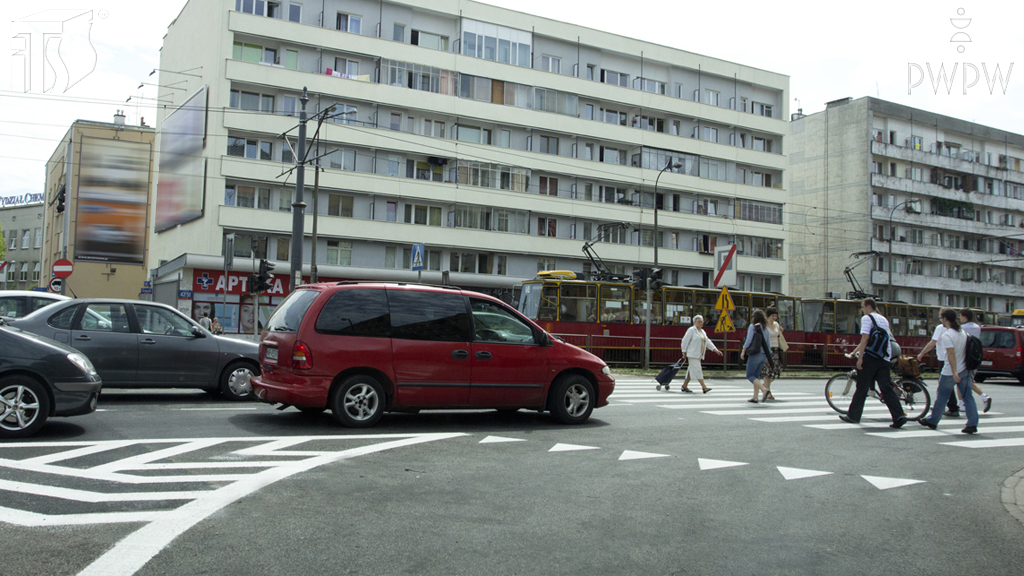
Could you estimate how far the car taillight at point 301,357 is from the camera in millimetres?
8898

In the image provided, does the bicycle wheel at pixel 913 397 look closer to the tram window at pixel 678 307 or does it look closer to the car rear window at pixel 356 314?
the car rear window at pixel 356 314

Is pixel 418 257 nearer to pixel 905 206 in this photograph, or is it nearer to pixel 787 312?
pixel 787 312

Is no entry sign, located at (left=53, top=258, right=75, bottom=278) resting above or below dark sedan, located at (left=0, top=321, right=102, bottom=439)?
above

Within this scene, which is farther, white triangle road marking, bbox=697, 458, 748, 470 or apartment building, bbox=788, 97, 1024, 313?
apartment building, bbox=788, 97, 1024, 313

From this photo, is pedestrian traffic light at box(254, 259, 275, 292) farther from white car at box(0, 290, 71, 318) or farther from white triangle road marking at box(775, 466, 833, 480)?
white triangle road marking at box(775, 466, 833, 480)

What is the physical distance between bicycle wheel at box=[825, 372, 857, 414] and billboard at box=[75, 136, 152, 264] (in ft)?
181

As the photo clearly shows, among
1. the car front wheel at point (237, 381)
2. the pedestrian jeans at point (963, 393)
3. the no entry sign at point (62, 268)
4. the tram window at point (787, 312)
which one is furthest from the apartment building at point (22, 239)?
the pedestrian jeans at point (963, 393)

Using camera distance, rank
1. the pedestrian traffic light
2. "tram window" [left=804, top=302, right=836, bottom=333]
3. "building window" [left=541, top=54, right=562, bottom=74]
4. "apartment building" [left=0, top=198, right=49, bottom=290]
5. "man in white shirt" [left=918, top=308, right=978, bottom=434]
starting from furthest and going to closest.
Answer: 1. "apartment building" [left=0, top=198, right=49, bottom=290]
2. "building window" [left=541, top=54, right=562, bottom=74]
3. "tram window" [left=804, top=302, right=836, bottom=333]
4. the pedestrian traffic light
5. "man in white shirt" [left=918, top=308, right=978, bottom=434]

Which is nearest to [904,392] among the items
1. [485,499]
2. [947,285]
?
[485,499]

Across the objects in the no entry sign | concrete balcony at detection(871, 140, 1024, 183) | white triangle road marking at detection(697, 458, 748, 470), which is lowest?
white triangle road marking at detection(697, 458, 748, 470)

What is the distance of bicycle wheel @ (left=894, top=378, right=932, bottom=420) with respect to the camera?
40.3 feet

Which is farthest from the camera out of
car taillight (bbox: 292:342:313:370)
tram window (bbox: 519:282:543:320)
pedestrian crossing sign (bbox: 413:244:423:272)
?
tram window (bbox: 519:282:543:320)

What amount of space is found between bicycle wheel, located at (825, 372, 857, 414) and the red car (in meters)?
14.5

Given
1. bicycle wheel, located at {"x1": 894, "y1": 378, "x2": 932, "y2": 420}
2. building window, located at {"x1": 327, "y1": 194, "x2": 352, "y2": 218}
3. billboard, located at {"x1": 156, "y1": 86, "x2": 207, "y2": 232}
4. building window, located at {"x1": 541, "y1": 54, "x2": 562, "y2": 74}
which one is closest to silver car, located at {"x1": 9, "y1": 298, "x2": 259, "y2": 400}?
bicycle wheel, located at {"x1": 894, "y1": 378, "x2": 932, "y2": 420}
